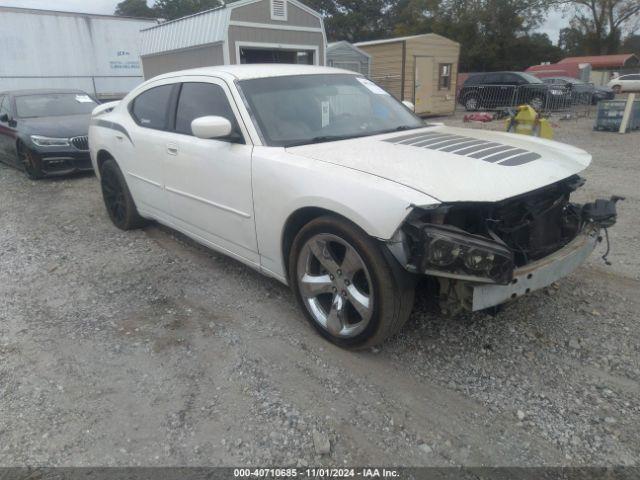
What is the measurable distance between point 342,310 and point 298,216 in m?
0.64

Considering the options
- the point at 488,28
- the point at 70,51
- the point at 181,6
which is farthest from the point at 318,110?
the point at 181,6

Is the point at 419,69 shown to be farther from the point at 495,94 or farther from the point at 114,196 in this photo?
the point at 114,196

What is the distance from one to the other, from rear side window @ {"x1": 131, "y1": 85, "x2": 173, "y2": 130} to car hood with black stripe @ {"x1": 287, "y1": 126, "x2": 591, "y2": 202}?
1704mm

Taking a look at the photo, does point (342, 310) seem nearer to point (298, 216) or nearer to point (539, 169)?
point (298, 216)

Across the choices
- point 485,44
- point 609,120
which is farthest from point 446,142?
point 485,44

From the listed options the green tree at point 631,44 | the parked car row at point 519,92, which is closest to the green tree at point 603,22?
the green tree at point 631,44

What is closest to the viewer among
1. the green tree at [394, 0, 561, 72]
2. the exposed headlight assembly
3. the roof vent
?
the exposed headlight assembly

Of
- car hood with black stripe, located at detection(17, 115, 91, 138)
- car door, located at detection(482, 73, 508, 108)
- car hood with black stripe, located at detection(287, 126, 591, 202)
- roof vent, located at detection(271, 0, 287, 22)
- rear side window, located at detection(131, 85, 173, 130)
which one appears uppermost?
roof vent, located at detection(271, 0, 287, 22)

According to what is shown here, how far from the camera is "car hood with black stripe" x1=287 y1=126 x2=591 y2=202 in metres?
2.48

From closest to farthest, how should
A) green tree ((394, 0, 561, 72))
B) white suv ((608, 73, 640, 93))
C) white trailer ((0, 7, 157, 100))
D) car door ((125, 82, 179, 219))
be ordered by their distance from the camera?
car door ((125, 82, 179, 219)), white trailer ((0, 7, 157, 100)), white suv ((608, 73, 640, 93)), green tree ((394, 0, 561, 72))

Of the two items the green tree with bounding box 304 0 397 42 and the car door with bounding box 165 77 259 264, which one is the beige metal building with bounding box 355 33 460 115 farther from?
the green tree with bounding box 304 0 397 42

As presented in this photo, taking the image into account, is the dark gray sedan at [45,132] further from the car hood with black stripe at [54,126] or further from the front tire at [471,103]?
the front tire at [471,103]

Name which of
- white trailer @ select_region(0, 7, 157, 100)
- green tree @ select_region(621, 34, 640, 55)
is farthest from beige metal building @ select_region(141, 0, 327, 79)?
green tree @ select_region(621, 34, 640, 55)

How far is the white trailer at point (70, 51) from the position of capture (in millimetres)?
15070
